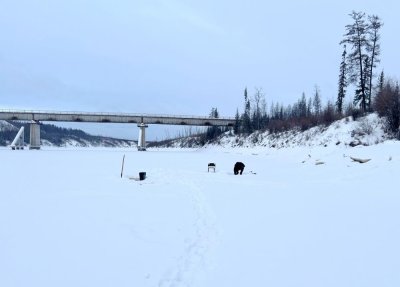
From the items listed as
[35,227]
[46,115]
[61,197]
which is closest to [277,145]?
[61,197]

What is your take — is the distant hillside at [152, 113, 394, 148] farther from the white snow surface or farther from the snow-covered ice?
the snow-covered ice

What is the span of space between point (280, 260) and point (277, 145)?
177 feet

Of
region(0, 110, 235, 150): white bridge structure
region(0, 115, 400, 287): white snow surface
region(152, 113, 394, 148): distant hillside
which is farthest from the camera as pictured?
region(0, 110, 235, 150): white bridge structure

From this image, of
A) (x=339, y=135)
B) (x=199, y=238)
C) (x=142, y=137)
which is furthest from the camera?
(x=142, y=137)

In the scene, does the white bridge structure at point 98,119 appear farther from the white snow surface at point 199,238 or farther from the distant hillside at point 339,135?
the white snow surface at point 199,238

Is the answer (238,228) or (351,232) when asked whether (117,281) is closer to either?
(238,228)

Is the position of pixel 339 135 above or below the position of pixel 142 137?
below

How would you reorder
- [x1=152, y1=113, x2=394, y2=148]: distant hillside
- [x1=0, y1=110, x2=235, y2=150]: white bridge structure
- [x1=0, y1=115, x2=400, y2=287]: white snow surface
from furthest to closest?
[x1=0, y1=110, x2=235, y2=150]: white bridge structure → [x1=152, y1=113, x2=394, y2=148]: distant hillside → [x1=0, y1=115, x2=400, y2=287]: white snow surface

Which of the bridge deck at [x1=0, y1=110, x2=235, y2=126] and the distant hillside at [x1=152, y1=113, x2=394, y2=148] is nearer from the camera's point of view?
the distant hillside at [x1=152, y1=113, x2=394, y2=148]

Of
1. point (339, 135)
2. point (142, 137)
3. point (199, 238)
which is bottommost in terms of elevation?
Result: point (199, 238)

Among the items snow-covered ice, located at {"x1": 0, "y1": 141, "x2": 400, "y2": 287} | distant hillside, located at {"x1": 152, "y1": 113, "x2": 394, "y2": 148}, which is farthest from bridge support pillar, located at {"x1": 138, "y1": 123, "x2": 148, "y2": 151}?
snow-covered ice, located at {"x1": 0, "y1": 141, "x2": 400, "y2": 287}

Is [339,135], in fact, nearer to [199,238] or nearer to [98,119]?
[199,238]

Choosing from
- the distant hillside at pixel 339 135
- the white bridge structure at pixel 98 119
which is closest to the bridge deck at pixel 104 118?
the white bridge structure at pixel 98 119

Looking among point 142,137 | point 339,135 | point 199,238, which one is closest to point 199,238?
point 199,238
